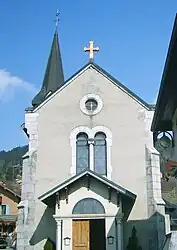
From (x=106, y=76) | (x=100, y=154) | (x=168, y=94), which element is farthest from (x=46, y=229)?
(x=168, y=94)

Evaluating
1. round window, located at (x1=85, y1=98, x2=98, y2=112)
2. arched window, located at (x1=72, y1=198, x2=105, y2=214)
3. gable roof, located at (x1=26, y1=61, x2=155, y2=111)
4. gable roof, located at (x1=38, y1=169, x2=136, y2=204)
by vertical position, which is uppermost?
gable roof, located at (x1=26, y1=61, x2=155, y2=111)

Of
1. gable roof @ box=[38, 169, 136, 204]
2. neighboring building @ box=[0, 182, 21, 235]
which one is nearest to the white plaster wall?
gable roof @ box=[38, 169, 136, 204]

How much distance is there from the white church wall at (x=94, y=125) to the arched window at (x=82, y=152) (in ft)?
1.44

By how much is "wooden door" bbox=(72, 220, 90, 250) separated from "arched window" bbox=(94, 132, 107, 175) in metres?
3.09

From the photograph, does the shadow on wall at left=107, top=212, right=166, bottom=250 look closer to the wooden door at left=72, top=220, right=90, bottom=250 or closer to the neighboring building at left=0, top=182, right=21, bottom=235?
the wooden door at left=72, top=220, right=90, bottom=250

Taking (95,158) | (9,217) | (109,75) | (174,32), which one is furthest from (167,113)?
(9,217)

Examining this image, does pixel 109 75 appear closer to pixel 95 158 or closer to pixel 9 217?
pixel 95 158

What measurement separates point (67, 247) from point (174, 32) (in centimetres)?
1280

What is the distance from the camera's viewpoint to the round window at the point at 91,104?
21141 mm

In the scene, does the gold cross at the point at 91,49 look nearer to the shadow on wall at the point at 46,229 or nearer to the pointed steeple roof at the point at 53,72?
the pointed steeple roof at the point at 53,72

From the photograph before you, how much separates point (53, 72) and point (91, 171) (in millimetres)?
15689

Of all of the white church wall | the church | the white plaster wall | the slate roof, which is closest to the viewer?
the slate roof

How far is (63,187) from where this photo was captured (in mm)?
17625

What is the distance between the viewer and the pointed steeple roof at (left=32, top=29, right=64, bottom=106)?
97.9ft
